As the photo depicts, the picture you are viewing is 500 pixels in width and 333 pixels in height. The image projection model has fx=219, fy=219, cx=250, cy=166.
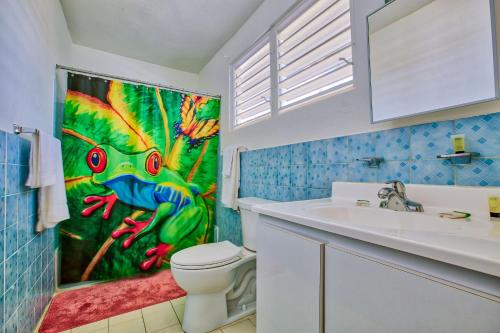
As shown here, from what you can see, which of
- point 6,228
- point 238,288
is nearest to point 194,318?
point 238,288

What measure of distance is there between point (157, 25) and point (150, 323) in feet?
8.25

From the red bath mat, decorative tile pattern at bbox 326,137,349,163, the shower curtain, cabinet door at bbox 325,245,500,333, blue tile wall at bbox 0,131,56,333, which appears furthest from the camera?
the shower curtain

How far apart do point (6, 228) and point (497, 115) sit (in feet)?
6.60

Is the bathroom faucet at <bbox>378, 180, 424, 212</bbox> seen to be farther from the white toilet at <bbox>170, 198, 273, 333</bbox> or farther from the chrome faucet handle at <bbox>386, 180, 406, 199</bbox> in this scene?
the white toilet at <bbox>170, 198, 273, 333</bbox>

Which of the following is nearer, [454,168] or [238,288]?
[454,168]

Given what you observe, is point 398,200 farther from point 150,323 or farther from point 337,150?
point 150,323

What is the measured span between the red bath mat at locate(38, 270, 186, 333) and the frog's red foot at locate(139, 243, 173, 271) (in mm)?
101

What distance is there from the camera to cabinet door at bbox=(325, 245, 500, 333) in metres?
0.41

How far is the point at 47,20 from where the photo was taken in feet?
5.06

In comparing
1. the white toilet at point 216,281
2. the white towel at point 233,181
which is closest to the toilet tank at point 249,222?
the white toilet at point 216,281

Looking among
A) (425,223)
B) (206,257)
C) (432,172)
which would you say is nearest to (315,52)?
(432,172)

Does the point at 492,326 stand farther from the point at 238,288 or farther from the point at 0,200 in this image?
the point at 0,200

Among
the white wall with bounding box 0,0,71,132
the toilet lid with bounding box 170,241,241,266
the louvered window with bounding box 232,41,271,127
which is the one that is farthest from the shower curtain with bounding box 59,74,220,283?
the toilet lid with bounding box 170,241,241,266

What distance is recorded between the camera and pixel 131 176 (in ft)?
6.54
